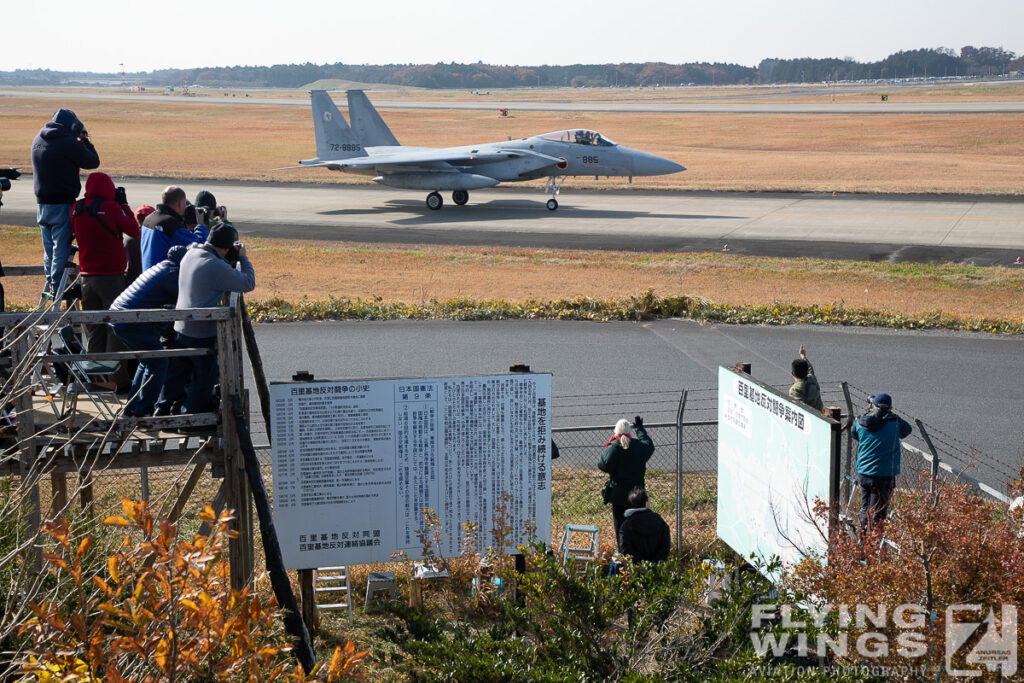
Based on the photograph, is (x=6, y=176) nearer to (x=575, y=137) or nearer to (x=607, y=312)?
(x=607, y=312)

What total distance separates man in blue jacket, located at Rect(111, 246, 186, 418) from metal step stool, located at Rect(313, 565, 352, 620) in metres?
2.11

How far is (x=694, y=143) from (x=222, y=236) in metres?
68.2

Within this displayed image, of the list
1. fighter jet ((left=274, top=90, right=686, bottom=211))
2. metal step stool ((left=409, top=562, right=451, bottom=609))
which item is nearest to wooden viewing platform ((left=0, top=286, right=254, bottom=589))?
metal step stool ((left=409, top=562, right=451, bottom=609))

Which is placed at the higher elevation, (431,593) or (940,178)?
(940,178)

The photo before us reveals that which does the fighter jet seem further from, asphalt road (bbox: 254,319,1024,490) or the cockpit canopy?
asphalt road (bbox: 254,319,1024,490)

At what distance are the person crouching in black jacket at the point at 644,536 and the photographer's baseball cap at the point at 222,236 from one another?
4.11m

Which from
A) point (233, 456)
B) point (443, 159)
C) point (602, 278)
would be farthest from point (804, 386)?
point (443, 159)

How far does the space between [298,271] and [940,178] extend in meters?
35.0

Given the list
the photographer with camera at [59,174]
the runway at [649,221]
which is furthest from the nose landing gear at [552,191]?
the photographer with camera at [59,174]

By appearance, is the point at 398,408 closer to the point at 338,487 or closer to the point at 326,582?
the point at 338,487

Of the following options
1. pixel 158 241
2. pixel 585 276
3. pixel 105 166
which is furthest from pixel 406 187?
pixel 158 241

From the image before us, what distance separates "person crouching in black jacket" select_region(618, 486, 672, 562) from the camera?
806cm

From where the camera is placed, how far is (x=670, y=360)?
1670 centimetres

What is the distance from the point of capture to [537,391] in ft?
26.1
